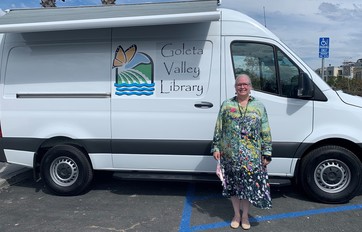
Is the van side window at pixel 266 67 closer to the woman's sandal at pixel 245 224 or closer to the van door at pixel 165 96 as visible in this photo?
the van door at pixel 165 96

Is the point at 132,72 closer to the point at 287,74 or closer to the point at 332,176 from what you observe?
the point at 287,74

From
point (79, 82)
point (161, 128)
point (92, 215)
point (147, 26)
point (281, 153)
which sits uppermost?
point (147, 26)

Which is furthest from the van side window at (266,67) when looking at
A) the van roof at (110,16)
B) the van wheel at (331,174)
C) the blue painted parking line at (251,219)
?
the blue painted parking line at (251,219)

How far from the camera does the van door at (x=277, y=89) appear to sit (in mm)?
4785

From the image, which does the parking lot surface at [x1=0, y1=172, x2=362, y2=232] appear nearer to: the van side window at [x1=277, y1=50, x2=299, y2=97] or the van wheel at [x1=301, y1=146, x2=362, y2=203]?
the van wheel at [x1=301, y1=146, x2=362, y2=203]

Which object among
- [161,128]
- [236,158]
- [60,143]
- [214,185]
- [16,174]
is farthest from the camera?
[16,174]

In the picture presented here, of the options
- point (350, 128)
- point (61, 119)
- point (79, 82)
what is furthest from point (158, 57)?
point (350, 128)

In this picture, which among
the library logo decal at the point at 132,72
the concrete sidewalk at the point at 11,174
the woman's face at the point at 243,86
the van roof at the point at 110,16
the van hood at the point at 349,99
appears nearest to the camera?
the woman's face at the point at 243,86

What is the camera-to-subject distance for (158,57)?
5.03m

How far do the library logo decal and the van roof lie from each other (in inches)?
19.6

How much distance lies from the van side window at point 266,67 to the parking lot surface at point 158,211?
1.59 m

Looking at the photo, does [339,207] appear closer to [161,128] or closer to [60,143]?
[161,128]

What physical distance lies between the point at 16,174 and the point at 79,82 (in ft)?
7.74

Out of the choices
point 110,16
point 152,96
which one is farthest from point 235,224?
point 110,16
